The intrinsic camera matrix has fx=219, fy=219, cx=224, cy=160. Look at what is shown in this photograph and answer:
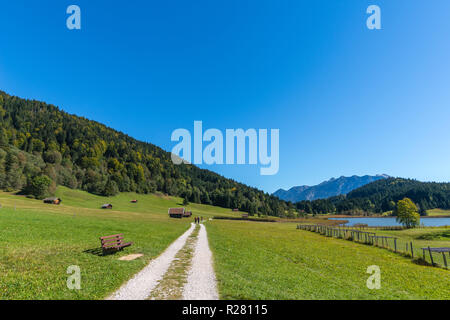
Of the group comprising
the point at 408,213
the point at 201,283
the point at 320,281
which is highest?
the point at 201,283

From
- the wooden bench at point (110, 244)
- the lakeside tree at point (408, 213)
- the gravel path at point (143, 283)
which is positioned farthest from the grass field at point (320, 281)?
the lakeside tree at point (408, 213)

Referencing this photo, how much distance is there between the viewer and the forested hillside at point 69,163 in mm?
101188

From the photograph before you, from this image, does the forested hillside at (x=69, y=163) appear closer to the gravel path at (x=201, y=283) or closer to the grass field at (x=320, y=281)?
the gravel path at (x=201, y=283)

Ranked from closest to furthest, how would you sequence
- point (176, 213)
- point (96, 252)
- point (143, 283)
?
point (143, 283), point (96, 252), point (176, 213)

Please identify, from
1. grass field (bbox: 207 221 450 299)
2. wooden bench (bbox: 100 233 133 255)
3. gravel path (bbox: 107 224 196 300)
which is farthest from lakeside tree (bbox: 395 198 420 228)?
wooden bench (bbox: 100 233 133 255)

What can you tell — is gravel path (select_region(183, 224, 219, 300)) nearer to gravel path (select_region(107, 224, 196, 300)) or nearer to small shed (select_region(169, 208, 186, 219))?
gravel path (select_region(107, 224, 196, 300))

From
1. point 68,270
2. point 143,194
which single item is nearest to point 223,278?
point 68,270

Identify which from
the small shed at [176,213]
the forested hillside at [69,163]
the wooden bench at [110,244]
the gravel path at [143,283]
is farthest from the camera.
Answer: the forested hillside at [69,163]

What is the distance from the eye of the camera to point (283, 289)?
40.1ft

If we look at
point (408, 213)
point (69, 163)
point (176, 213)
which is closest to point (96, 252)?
point (176, 213)

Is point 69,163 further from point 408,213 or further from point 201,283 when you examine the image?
point 408,213

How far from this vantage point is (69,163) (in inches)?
5448

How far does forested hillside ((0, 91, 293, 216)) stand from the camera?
101 meters
